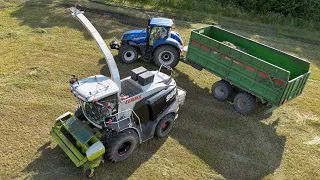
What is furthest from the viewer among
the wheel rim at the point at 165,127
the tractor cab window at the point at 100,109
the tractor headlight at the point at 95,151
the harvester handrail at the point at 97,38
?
the wheel rim at the point at 165,127

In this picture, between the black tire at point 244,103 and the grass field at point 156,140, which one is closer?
the grass field at point 156,140

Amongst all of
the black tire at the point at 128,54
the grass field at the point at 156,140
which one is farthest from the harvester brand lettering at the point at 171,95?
the black tire at the point at 128,54

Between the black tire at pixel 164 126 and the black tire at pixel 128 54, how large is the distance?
467 centimetres

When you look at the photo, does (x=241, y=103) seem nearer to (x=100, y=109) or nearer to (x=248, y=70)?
(x=248, y=70)

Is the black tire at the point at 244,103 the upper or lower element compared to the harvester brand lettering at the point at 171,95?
lower

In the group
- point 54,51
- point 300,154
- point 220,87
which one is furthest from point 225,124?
point 54,51

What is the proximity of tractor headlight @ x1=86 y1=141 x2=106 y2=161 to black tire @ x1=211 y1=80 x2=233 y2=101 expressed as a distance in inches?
214

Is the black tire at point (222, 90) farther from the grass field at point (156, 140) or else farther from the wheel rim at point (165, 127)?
the wheel rim at point (165, 127)

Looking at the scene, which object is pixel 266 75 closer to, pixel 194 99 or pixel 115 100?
pixel 194 99

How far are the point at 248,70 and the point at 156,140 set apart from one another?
3.95m

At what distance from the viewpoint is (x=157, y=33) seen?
12.0 metres

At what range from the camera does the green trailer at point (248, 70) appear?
30.3 feet

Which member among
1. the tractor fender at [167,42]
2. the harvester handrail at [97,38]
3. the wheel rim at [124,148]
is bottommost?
the wheel rim at [124,148]

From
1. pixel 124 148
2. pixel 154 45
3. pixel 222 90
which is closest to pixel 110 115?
pixel 124 148
